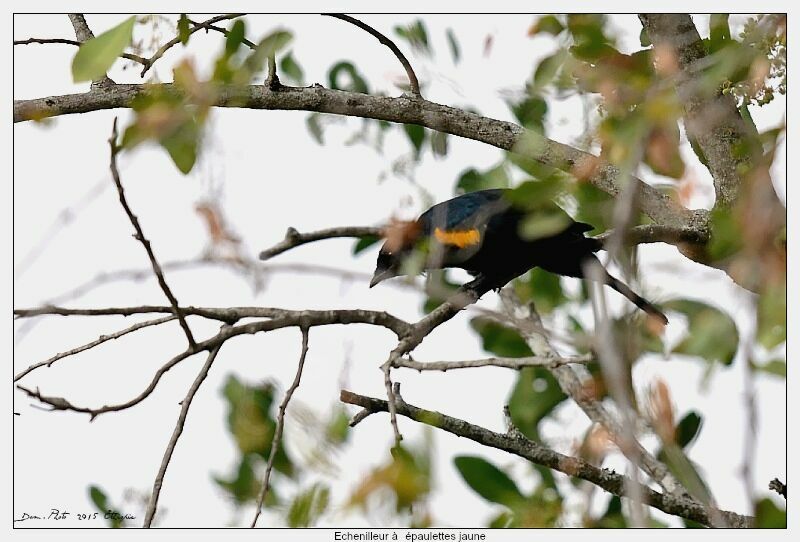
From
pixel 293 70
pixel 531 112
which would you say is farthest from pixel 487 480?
pixel 293 70

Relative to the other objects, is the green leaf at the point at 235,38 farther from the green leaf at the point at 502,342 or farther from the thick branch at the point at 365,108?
the green leaf at the point at 502,342

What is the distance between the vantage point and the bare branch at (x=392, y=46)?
2.90m

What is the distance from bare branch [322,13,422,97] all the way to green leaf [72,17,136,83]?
4.63 feet

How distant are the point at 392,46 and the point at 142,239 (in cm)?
137

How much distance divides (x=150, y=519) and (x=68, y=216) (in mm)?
992

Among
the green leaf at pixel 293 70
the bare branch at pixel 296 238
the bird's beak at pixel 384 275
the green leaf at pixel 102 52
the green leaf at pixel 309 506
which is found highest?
the green leaf at pixel 293 70

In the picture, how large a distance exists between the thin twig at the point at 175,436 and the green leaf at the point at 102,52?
41.0 inches

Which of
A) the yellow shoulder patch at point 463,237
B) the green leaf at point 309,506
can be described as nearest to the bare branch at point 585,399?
the yellow shoulder patch at point 463,237

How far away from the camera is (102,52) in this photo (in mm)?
1539

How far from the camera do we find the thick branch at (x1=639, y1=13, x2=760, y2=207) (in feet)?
8.41

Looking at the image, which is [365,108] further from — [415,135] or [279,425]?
[279,425]

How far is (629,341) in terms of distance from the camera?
1.32m

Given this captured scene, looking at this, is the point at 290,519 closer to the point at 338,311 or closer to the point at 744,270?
the point at 744,270

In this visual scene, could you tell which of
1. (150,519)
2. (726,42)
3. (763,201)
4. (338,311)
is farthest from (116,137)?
(726,42)
